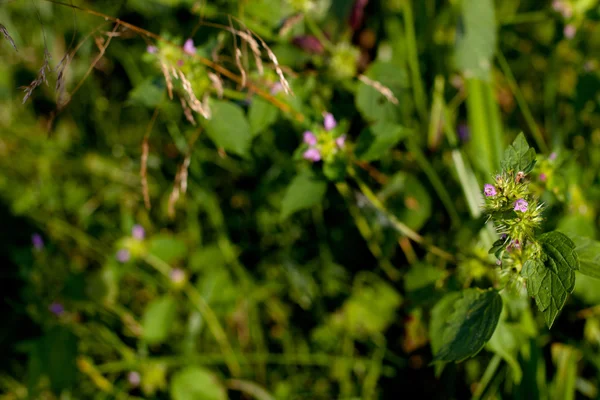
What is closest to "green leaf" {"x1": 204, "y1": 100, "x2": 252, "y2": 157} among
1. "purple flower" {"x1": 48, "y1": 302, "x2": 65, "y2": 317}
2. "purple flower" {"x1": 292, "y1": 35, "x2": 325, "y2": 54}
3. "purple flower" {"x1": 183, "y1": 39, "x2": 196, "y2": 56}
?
"purple flower" {"x1": 183, "y1": 39, "x2": 196, "y2": 56}

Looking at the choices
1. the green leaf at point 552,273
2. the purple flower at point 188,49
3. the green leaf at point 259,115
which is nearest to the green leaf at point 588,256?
the green leaf at point 552,273

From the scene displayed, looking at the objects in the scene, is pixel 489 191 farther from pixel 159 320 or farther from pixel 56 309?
pixel 56 309

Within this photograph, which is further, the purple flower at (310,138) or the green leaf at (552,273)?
the purple flower at (310,138)

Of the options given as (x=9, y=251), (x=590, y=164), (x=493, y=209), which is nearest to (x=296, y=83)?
(x=493, y=209)

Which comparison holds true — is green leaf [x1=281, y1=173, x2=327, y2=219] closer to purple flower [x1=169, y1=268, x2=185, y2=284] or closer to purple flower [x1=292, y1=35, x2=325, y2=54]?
purple flower [x1=292, y1=35, x2=325, y2=54]

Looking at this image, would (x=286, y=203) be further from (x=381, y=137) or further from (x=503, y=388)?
(x=503, y=388)

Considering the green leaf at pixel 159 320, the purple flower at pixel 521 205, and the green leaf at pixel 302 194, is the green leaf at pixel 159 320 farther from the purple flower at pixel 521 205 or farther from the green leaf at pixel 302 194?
the purple flower at pixel 521 205

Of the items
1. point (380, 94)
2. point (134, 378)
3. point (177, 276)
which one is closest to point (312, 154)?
point (380, 94)
